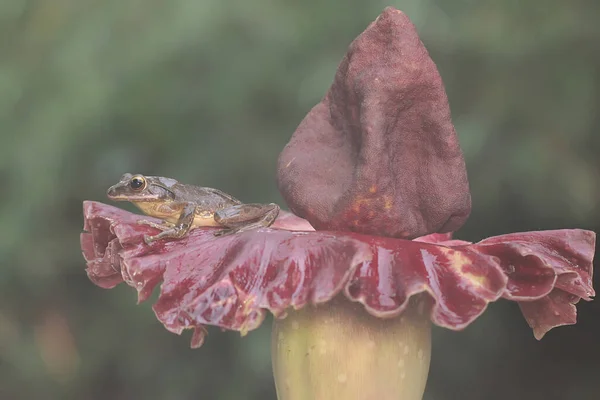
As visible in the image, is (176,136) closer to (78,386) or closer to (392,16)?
(78,386)

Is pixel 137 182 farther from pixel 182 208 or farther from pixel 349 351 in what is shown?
pixel 349 351

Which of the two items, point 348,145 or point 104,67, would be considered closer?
point 348,145

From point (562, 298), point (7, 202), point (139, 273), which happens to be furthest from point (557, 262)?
point (7, 202)

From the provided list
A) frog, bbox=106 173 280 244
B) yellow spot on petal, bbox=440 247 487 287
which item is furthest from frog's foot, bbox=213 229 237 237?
yellow spot on petal, bbox=440 247 487 287

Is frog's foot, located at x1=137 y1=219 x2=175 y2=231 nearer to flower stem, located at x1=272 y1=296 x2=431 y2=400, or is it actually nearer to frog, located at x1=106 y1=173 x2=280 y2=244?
frog, located at x1=106 y1=173 x2=280 y2=244

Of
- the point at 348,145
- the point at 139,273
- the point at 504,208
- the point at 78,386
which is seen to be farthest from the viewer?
the point at 78,386

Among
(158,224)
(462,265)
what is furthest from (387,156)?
(158,224)

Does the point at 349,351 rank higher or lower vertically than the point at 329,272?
lower

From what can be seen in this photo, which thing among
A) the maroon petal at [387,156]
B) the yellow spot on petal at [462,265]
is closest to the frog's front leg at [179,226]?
the maroon petal at [387,156]
